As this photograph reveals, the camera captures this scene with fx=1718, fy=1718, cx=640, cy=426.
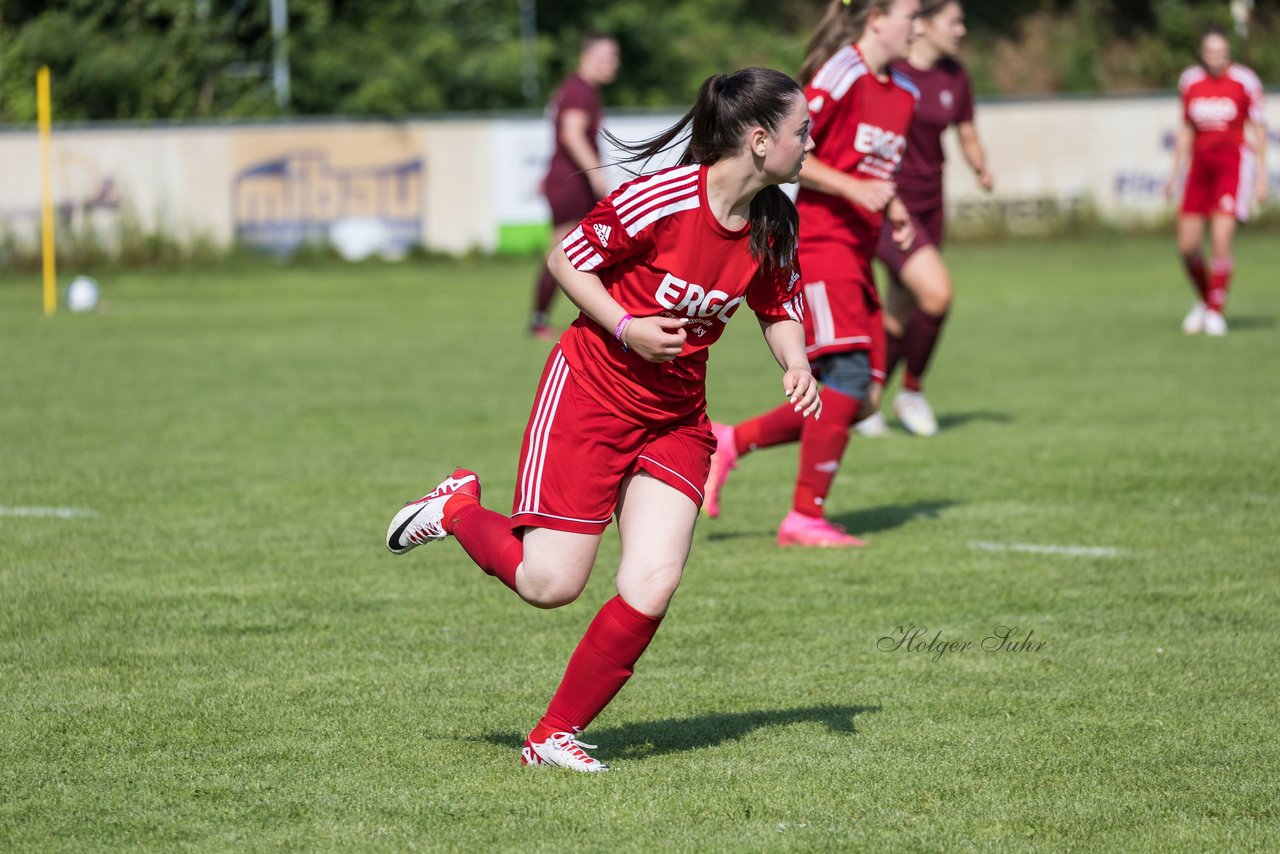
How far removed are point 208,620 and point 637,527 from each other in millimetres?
2043

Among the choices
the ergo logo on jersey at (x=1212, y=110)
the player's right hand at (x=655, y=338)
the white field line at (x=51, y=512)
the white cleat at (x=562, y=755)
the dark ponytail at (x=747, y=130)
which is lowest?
the white field line at (x=51, y=512)

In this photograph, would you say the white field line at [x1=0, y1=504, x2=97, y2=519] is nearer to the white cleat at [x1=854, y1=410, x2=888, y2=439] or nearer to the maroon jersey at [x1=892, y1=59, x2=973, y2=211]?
the white cleat at [x1=854, y1=410, x2=888, y2=439]

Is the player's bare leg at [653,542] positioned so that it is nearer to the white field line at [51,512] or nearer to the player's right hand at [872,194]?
the player's right hand at [872,194]

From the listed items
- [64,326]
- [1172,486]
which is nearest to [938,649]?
[1172,486]

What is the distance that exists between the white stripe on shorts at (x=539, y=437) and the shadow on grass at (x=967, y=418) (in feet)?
19.3

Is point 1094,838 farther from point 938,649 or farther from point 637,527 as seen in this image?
point 938,649

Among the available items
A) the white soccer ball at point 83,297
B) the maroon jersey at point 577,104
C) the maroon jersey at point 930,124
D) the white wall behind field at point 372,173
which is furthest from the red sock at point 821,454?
the white wall behind field at point 372,173

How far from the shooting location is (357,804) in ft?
12.3

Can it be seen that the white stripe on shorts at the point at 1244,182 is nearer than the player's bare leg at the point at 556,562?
No

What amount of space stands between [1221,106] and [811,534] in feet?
29.8

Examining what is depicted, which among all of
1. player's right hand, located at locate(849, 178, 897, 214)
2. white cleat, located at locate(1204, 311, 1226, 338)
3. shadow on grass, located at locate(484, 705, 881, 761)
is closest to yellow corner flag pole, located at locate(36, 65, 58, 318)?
Answer: white cleat, located at locate(1204, 311, 1226, 338)

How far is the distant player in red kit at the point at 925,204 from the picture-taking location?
9023mm

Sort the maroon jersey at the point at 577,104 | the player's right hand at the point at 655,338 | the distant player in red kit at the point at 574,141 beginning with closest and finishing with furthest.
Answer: the player's right hand at the point at 655,338, the distant player in red kit at the point at 574,141, the maroon jersey at the point at 577,104

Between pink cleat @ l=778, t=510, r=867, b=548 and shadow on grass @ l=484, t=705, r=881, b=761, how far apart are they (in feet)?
7.05
